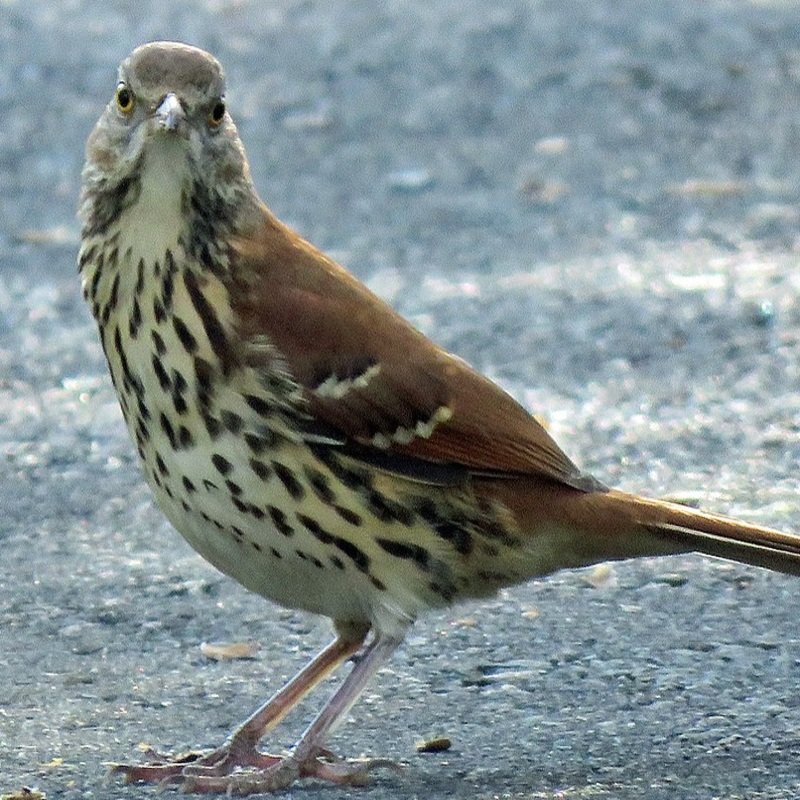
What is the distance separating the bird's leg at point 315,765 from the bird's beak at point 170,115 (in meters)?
1.10

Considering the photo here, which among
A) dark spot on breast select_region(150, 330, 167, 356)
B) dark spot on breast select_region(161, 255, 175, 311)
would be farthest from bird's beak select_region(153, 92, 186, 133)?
dark spot on breast select_region(150, 330, 167, 356)

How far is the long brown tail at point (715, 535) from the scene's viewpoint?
14.3 ft

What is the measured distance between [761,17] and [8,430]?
17.8ft

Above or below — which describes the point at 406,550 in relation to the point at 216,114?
below

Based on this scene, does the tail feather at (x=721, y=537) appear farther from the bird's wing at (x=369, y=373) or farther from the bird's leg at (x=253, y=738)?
the bird's leg at (x=253, y=738)

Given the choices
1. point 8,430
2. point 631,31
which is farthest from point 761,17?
point 8,430

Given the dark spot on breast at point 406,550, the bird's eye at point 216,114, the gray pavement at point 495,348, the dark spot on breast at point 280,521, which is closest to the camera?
the dark spot on breast at point 280,521

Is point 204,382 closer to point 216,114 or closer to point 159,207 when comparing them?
point 159,207

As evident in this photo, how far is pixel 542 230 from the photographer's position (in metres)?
8.07

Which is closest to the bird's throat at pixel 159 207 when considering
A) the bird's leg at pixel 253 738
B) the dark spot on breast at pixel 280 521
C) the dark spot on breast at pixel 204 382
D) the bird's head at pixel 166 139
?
the bird's head at pixel 166 139

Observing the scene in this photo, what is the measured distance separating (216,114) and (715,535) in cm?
133

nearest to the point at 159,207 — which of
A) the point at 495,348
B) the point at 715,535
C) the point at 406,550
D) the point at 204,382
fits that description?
the point at 204,382

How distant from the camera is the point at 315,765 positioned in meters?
4.15

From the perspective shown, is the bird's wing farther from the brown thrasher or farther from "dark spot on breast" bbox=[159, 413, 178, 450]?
"dark spot on breast" bbox=[159, 413, 178, 450]
